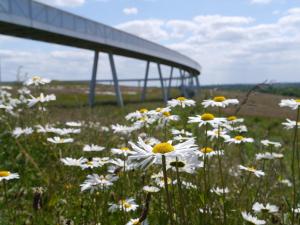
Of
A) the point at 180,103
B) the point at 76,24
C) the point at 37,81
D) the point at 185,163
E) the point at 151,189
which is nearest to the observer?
the point at 185,163

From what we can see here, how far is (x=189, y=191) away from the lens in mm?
3656

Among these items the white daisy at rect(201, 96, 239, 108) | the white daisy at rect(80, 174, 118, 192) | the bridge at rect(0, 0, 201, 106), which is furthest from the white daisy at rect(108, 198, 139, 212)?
the bridge at rect(0, 0, 201, 106)

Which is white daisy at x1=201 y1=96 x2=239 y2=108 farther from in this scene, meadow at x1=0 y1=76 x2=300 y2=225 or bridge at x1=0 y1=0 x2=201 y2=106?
bridge at x1=0 y1=0 x2=201 y2=106

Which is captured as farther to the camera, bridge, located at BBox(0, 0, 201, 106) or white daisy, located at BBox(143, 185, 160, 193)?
bridge, located at BBox(0, 0, 201, 106)

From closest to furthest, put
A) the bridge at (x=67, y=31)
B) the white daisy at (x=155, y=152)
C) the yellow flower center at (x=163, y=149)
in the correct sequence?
the white daisy at (x=155, y=152)
the yellow flower center at (x=163, y=149)
the bridge at (x=67, y=31)

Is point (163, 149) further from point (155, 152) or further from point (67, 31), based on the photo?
point (67, 31)

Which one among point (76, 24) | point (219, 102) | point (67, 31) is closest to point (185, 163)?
point (219, 102)

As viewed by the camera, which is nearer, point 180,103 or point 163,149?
point 163,149

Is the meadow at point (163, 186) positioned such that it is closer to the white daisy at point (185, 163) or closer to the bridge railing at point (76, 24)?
the white daisy at point (185, 163)

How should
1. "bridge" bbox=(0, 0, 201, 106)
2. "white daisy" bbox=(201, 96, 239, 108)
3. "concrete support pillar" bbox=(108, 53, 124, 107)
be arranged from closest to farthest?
"white daisy" bbox=(201, 96, 239, 108)
"bridge" bbox=(0, 0, 201, 106)
"concrete support pillar" bbox=(108, 53, 124, 107)

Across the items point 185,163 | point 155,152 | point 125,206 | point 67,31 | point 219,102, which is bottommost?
point 125,206

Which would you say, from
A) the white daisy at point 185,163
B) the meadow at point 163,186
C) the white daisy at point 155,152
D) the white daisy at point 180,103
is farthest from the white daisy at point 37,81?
the white daisy at point 155,152

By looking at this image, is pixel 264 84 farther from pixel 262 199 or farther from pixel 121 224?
pixel 121 224

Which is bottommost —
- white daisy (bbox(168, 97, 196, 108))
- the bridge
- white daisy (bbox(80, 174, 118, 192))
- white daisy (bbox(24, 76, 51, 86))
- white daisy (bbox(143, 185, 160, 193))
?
white daisy (bbox(143, 185, 160, 193))
